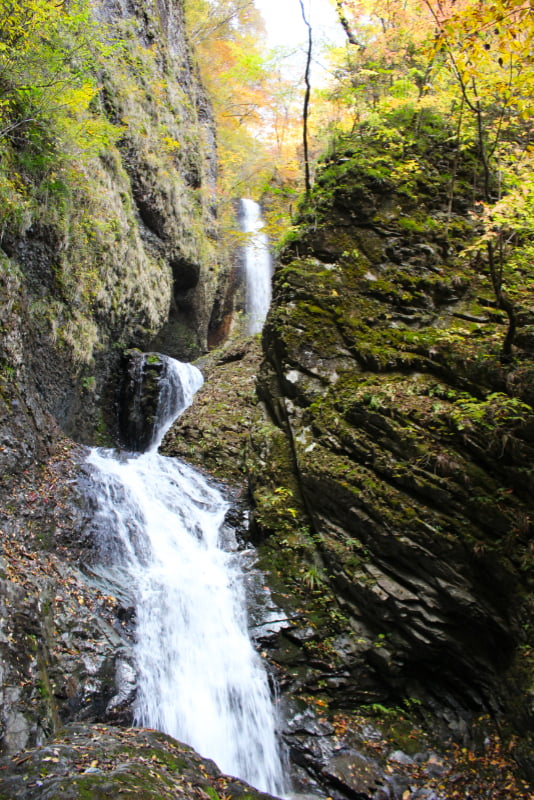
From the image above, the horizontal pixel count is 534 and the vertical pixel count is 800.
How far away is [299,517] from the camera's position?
23.4 ft

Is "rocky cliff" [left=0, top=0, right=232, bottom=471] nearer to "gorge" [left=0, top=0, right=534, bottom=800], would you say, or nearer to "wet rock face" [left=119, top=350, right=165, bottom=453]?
"gorge" [left=0, top=0, right=534, bottom=800]

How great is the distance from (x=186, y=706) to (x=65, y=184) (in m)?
8.38

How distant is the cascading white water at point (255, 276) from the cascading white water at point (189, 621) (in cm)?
1338

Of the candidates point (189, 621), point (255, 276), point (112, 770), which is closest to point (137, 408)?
point (189, 621)

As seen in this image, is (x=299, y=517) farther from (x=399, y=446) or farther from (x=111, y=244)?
(x=111, y=244)

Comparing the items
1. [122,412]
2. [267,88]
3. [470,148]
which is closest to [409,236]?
[470,148]

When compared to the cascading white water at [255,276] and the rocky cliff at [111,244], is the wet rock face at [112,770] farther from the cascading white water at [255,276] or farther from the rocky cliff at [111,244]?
the cascading white water at [255,276]

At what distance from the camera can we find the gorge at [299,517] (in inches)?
181

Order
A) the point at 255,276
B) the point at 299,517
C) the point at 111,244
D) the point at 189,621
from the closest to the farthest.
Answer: the point at 189,621, the point at 299,517, the point at 111,244, the point at 255,276

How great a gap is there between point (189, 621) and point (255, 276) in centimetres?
1862

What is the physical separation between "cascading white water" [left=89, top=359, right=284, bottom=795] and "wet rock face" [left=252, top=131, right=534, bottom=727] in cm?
107

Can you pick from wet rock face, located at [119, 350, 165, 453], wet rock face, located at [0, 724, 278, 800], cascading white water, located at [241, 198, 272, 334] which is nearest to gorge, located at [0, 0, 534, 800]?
wet rock face, located at [0, 724, 278, 800]

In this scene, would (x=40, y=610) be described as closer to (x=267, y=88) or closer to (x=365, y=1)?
(x=365, y=1)

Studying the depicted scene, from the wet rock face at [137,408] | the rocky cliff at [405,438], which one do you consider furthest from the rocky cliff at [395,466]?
the wet rock face at [137,408]
